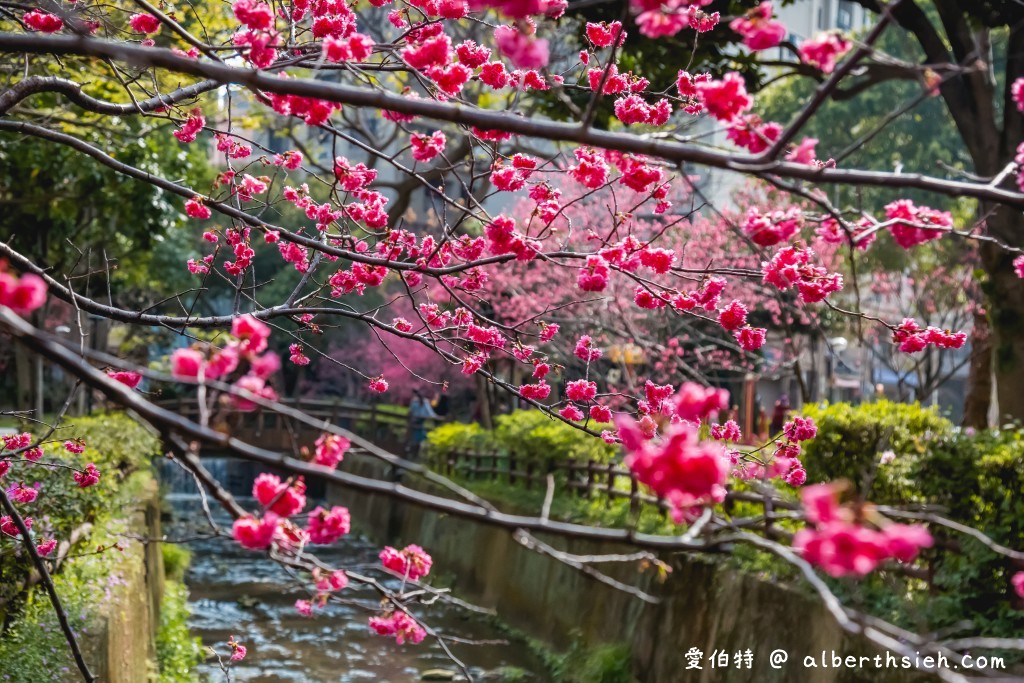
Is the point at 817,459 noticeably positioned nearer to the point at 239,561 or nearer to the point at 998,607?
the point at 998,607

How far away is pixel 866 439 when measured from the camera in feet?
28.4

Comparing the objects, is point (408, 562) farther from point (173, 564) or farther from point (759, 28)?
point (173, 564)

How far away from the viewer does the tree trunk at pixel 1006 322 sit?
10016 mm

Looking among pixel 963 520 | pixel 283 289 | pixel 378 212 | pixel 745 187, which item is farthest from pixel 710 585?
pixel 283 289

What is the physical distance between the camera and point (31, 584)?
21.0ft

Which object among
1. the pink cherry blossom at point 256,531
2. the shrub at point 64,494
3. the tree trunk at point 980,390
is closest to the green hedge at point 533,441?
the tree trunk at point 980,390

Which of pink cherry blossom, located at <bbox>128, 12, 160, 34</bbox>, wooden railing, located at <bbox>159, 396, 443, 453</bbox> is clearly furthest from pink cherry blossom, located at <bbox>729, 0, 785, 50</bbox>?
wooden railing, located at <bbox>159, 396, 443, 453</bbox>

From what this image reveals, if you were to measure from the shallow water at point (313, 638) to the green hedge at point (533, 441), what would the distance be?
230 centimetres

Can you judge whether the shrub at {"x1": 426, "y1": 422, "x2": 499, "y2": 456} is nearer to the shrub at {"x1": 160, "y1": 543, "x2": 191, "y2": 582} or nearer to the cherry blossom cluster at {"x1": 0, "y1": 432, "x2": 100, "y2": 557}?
the shrub at {"x1": 160, "y1": 543, "x2": 191, "y2": 582}

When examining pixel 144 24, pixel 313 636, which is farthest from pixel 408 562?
pixel 313 636

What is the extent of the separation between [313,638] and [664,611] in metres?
4.68

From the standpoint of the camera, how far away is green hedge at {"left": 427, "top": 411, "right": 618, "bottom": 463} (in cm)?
1357

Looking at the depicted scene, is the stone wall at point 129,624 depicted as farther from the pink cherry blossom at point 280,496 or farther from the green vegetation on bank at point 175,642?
the pink cherry blossom at point 280,496

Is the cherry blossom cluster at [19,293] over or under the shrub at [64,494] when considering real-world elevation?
over
